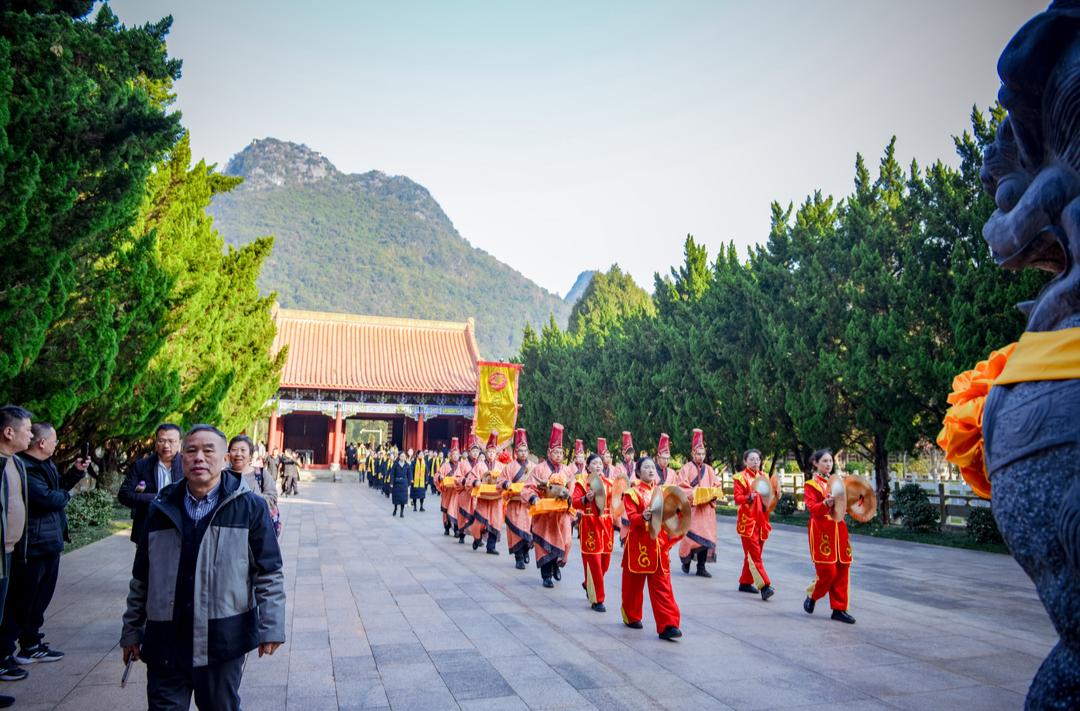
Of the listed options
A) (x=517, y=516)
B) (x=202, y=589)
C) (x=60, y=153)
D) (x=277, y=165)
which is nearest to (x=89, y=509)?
(x=517, y=516)

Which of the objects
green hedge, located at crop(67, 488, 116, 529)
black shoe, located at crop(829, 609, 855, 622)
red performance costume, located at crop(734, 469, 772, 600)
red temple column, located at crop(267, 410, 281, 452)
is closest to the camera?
black shoe, located at crop(829, 609, 855, 622)

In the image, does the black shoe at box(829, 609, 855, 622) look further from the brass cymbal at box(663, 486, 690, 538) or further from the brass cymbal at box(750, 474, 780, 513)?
the brass cymbal at box(663, 486, 690, 538)

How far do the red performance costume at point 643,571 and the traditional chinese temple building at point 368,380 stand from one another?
2514 centimetres

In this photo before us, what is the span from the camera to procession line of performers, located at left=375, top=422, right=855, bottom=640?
5863mm

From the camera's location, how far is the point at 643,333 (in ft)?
73.8

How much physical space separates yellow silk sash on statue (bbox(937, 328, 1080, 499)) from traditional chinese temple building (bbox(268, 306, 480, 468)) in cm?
2924

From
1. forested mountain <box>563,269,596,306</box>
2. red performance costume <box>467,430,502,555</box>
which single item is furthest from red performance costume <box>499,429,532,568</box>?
forested mountain <box>563,269,596,306</box>

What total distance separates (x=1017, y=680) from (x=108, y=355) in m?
8.88

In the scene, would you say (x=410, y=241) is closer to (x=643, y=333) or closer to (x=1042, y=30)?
(x=643, y=333)

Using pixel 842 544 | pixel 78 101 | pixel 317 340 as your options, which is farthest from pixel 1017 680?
pixel 317 340

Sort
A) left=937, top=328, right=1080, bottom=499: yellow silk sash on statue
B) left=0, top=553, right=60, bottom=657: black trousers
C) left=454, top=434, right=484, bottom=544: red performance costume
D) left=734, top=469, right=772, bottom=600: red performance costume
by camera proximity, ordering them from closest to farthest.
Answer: left=937, top=328, right=1080, bottom=499: yellow silk sash on statue, left=0, top=553, right=60, bottom=657: black trousers, left=734, top=469, right=772, bottom=600: red performance costume, left=454, top=434, right=484, bottom=544: red performance costume

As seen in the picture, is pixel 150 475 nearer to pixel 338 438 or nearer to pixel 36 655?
pixel 36 655

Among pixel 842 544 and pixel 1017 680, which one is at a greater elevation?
pixel 842 544

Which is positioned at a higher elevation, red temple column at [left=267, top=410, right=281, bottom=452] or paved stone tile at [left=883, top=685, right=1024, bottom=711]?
red temple column at [left=267, top=410, right=281, bottom=452]
